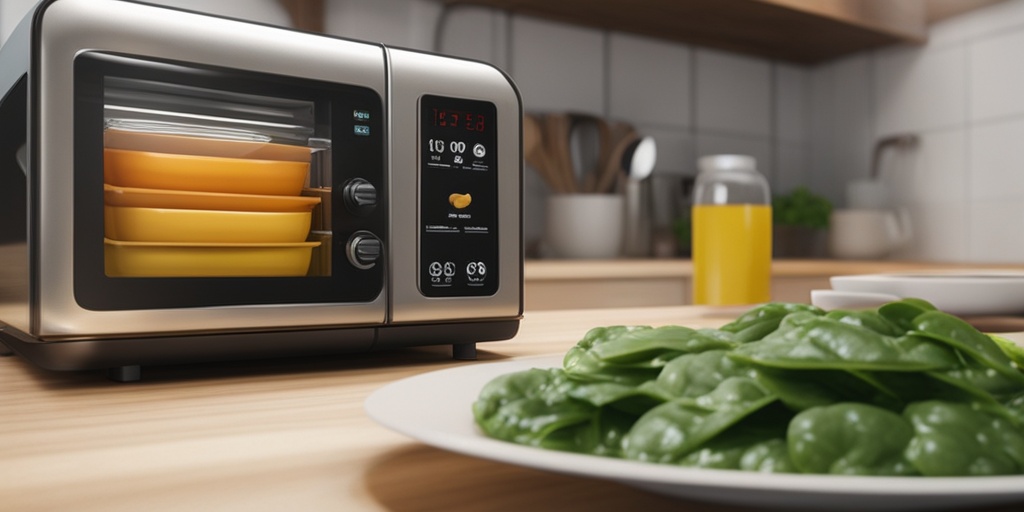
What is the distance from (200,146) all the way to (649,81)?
234 centimetres

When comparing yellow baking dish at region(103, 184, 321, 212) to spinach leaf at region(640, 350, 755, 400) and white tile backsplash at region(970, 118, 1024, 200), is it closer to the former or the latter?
spinach leaf at region(640, 350, 755, 400)

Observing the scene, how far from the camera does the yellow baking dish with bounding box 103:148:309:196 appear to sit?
0.54m

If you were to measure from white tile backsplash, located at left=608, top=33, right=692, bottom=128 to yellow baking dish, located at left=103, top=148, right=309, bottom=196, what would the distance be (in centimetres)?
216

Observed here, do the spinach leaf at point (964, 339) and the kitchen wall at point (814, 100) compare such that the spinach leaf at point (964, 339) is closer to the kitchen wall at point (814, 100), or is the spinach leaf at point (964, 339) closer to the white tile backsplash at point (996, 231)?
the kitchen wall at point (814, 100)

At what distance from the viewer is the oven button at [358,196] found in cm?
62

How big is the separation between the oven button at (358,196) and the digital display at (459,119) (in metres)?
0.08

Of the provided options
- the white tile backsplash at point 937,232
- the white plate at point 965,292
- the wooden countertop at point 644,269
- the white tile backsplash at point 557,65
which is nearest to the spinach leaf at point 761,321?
the white plate at point 965,292

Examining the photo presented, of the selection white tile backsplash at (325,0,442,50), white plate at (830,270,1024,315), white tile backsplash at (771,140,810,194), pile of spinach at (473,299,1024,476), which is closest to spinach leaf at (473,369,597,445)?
pile of spinach at (473,299,1024,476)

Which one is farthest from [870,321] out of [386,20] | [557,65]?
[557,65]

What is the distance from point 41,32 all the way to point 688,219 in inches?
92.2

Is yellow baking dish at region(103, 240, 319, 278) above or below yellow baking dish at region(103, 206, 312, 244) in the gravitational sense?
below

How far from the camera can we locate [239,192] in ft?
1.92

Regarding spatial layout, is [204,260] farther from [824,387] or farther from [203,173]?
[824,387]

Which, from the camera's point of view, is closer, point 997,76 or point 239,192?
point 239,192
